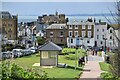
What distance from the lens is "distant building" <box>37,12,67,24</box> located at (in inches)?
163

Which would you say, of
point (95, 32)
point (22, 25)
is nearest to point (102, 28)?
point (95, 32)

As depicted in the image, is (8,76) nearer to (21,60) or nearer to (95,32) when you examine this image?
(21,60)

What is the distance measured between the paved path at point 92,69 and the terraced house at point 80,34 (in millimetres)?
369

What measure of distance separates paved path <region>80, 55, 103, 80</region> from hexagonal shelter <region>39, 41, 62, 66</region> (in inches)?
18.3

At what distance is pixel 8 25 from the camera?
3.79 meters

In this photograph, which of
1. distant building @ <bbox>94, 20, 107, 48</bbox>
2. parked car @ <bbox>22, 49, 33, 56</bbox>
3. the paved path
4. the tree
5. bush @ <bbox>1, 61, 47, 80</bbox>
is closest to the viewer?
the tree

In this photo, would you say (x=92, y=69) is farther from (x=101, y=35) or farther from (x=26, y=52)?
(x=26, y=52)

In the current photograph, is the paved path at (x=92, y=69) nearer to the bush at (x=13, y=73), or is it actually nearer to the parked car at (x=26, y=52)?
the parked car at (x=26, y=52)

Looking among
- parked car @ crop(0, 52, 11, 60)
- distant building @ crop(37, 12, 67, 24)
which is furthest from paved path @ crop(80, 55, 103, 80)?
Answer: parked car @ crop(0, 52, 11, 60)

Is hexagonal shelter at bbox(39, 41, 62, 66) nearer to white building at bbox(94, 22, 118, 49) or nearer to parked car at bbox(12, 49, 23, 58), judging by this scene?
parked car at bbox(12, 49, 23, 58)

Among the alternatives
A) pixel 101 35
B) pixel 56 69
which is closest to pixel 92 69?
pixel 56 69

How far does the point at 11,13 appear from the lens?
382cm

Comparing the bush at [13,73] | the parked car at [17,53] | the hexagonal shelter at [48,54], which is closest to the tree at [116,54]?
the bush at [13,73]

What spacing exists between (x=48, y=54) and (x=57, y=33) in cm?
97
